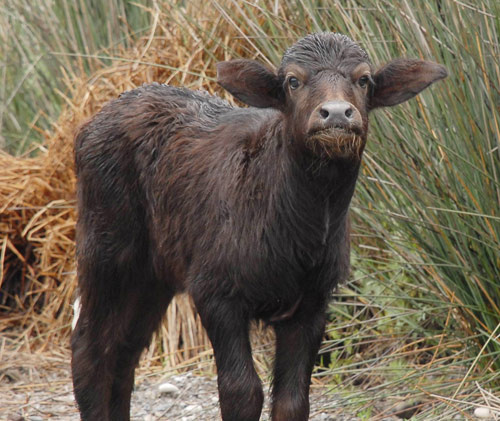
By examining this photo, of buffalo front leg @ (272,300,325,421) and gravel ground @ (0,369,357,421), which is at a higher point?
buffalo front leg @ (272,300,325,421)

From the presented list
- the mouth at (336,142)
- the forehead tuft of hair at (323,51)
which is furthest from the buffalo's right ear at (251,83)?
the mouth at (336,142)

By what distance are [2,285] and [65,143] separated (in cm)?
131

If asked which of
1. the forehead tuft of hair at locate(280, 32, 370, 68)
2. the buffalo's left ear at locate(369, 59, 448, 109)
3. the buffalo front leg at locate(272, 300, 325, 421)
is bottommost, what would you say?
the buffalo front leg at locate(272, 300, 325, 421)

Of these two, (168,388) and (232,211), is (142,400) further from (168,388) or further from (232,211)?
(232,211)

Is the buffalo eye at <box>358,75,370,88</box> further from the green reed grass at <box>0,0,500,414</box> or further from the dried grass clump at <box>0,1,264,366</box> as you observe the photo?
the dried grass clump at <box>0,1,264,366</box>

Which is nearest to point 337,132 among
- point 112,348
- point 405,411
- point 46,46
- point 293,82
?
point 293,82

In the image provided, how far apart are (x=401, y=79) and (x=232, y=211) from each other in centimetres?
103

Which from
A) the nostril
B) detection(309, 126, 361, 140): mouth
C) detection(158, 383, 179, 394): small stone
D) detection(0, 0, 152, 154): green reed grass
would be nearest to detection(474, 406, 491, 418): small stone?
detection(309, 126, 361, 140): mouth

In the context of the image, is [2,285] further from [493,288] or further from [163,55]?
[493,288]

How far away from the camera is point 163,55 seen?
7812 millimetres

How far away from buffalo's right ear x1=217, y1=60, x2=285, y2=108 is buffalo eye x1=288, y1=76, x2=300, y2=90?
18 cm

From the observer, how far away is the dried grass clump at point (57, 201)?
767 cm

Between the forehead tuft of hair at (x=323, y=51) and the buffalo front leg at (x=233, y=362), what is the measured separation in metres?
1.19

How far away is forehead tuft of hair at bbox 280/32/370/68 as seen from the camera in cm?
454
